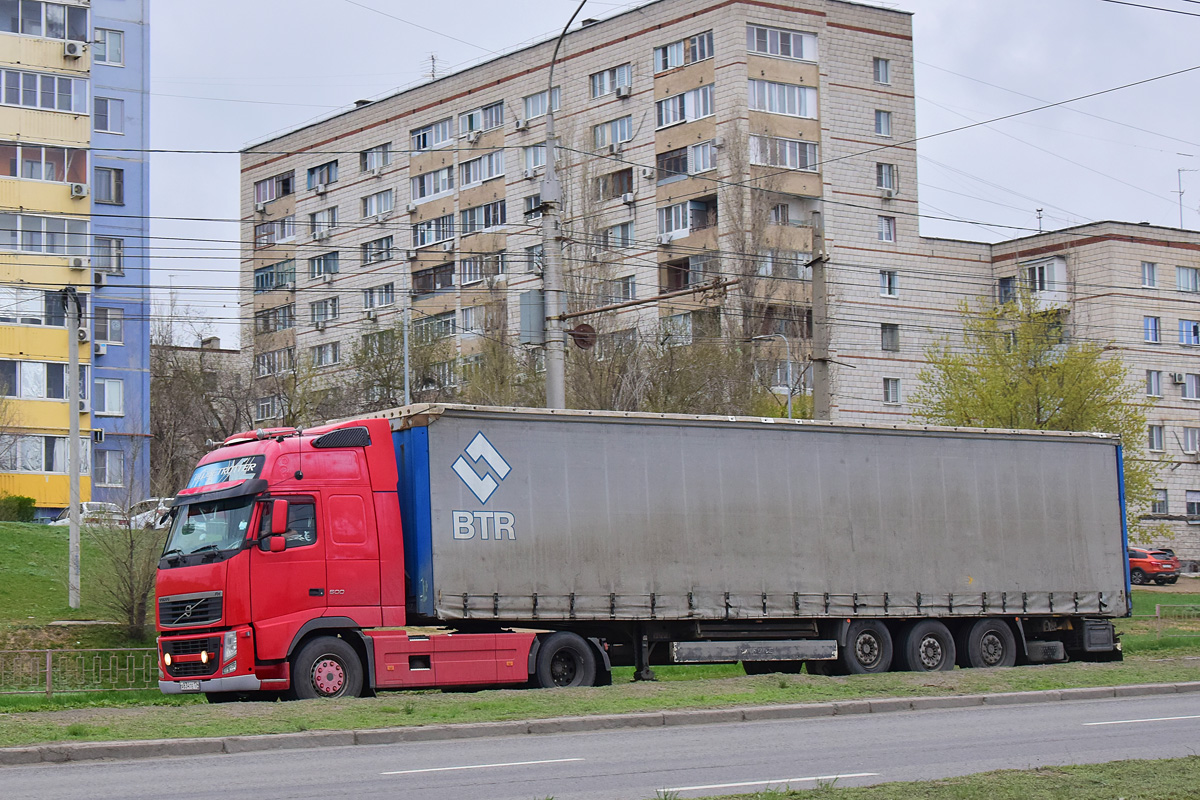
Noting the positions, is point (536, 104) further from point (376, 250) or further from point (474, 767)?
point (474, 767)

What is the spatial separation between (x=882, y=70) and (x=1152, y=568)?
80.1 ft

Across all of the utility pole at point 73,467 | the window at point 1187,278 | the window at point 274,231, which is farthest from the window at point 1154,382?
the utility pole at point 73,467

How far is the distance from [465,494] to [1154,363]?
198ft

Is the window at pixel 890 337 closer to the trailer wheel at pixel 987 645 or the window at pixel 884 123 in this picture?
the window at pixel 884 123

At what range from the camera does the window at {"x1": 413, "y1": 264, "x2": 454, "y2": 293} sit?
249ft

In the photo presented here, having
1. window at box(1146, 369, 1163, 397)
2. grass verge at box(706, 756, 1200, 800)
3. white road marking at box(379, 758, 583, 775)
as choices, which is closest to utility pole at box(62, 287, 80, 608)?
white road marking at box(379, 758, 583, 775)

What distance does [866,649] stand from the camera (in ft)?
74.4

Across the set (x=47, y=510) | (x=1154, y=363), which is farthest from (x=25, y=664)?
(x=1154, y=363)

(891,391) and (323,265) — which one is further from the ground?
(323,265)

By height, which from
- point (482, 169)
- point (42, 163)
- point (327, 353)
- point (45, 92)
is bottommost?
point (327, 353)

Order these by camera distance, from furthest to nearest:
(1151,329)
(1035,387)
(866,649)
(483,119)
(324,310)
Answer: (324,310) → (483,119) → (1151,329) → (1035,387) → (866,649)

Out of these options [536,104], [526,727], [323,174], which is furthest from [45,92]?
[526,727]

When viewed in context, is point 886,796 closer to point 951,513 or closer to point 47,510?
point 951,513

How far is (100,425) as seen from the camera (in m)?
61.3
